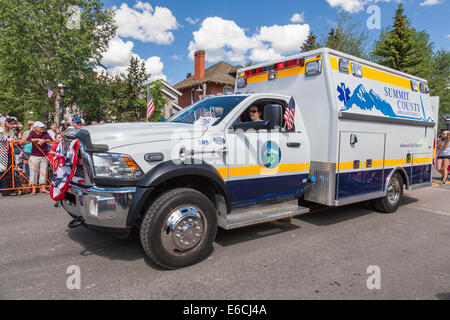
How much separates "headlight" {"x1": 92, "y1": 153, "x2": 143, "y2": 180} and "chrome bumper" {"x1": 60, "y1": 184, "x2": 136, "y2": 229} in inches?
5.6

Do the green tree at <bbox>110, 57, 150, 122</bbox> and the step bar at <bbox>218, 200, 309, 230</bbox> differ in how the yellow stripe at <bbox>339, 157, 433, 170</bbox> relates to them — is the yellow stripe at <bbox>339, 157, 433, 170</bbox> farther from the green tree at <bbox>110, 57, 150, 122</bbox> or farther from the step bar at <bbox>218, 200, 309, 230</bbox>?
the green tree at <bbox>110, 57, 150, 122</bbox>

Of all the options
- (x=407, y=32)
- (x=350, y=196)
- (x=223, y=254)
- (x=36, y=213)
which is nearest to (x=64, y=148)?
(x=223, y=254)

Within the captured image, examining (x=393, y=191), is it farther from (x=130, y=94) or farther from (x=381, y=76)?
(x=130, y=94)

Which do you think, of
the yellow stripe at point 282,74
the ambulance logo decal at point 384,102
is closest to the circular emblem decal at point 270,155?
the ambulance logo decal at point 384,102

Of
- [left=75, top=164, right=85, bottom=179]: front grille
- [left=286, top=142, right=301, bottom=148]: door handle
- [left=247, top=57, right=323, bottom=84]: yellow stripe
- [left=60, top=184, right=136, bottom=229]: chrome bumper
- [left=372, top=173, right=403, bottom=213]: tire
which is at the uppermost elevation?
[left=247, top=57, right=323, bottom=84]: yellow stripe

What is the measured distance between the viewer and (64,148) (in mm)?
3674

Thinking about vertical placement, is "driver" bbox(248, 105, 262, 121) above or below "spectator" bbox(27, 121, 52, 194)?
above

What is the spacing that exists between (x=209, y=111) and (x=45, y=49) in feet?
86.0

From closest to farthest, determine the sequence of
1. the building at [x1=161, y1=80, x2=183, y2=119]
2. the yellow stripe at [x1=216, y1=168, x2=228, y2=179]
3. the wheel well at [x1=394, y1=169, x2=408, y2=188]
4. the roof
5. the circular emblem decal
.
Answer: the yellow stripe at [x1=216, y1=168, x2=228, y2=179] → the circular emblem decal → the wheel well at [x1=394, y1=169, x2=408, y2=188] → the building at [x1=161, y1=80, x2=183, y2=119] → the roof

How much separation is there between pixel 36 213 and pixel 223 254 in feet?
13.3

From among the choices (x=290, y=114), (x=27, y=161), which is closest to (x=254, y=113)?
(x=290, y=114)

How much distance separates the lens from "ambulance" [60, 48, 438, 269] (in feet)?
10.1

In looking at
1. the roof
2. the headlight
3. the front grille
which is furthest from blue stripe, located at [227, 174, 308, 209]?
the roof

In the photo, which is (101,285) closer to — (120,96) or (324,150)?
(324,150)
